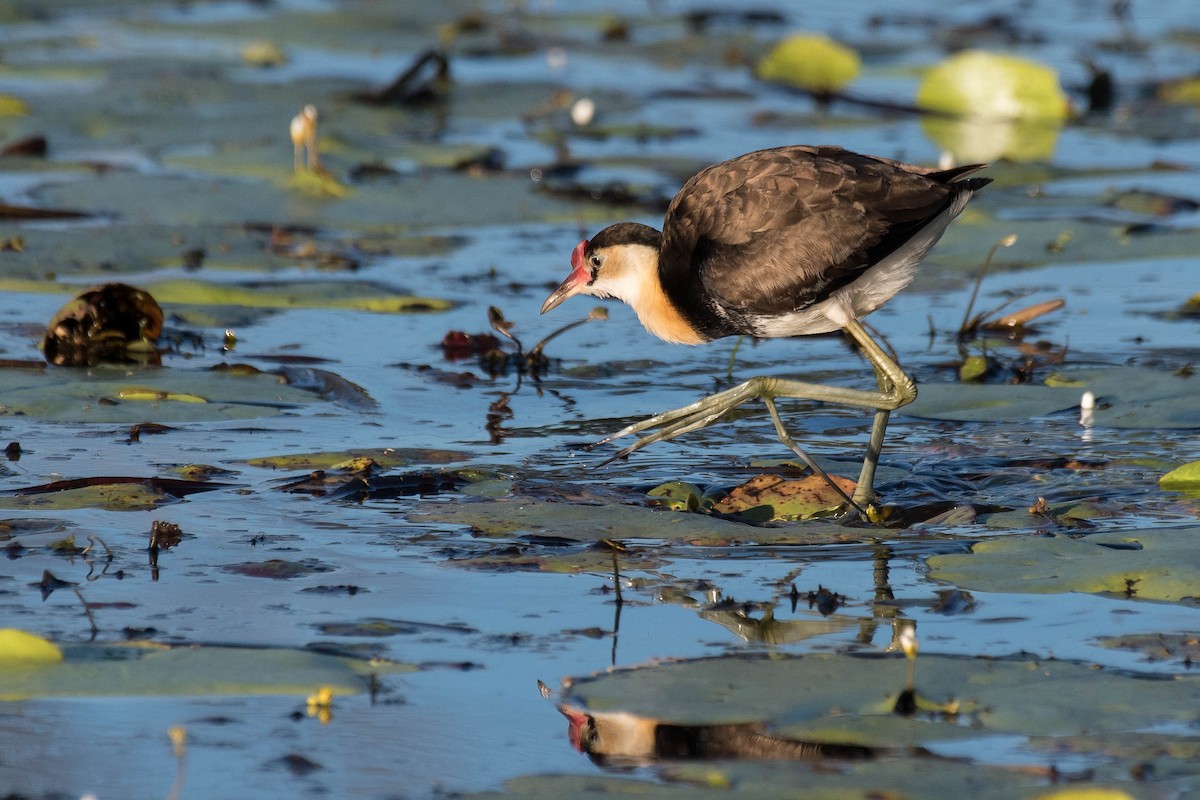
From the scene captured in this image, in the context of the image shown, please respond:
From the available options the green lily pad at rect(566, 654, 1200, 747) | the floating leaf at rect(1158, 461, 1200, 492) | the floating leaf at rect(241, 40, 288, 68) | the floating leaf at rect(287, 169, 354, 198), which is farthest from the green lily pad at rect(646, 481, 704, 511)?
the floating leaf at rect(241, 40, 288, 68)

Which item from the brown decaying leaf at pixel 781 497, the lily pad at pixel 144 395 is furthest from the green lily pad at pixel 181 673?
the lily pad at pixel 144 395

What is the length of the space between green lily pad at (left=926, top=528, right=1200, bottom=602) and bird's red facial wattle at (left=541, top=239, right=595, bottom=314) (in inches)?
93.4

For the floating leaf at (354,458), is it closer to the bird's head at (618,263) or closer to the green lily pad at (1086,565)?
the bird's head at (618,263)

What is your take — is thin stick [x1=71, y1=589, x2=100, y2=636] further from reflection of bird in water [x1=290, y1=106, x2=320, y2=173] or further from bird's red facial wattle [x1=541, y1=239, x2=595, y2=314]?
reflection of bird in water [x1=290, y1=106, x2=320, y2=173]

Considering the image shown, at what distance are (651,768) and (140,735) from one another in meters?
1.17

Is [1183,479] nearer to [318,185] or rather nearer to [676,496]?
[676,496]

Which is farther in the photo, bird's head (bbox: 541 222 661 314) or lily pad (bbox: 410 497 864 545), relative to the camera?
bird's head (bbox: 541 222 661 314)

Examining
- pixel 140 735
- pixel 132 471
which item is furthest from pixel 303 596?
pixel 132 471

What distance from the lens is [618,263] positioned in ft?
23.1

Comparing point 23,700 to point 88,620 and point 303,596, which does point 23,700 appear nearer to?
point 88,620

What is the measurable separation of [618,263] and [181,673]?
10.5 feet

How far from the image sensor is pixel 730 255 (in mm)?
6430

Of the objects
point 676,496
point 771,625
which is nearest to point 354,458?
point 676,496

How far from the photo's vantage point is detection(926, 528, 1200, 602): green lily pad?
5.02 m
